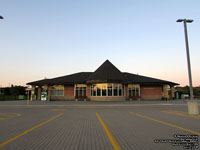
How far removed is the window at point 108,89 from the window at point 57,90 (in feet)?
27.8

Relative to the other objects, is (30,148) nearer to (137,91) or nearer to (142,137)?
(142,137)

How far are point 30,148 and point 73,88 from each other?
2987 cm

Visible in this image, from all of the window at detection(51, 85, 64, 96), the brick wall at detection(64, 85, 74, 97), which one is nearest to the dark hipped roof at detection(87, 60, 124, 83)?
the brick wall at detection(64, 85, 74, 97)

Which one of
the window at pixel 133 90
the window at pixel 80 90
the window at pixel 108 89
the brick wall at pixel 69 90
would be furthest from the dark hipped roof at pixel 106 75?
the brick wall at pixel 69 90

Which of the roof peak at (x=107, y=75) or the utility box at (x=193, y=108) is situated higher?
the roof peak at (x=107, y=75)

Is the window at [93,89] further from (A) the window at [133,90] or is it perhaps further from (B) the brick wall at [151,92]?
(B) the brick wall at [151,92]

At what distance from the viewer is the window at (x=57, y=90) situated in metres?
34.0

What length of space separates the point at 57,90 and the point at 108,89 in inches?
487

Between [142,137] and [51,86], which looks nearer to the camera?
[142,137]

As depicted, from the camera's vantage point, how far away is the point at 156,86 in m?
34.2

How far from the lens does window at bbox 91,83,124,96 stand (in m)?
29.2

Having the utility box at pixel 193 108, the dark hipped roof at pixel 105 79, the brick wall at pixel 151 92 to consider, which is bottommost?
the utility box at pixel 193 108

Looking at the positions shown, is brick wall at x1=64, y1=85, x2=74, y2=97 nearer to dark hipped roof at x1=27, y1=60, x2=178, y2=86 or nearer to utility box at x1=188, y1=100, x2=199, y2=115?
dark hipped roof at x1=27, y1=60, x2=178, y2=86

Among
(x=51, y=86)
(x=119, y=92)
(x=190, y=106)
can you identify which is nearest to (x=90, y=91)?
(x=119, y=92)
